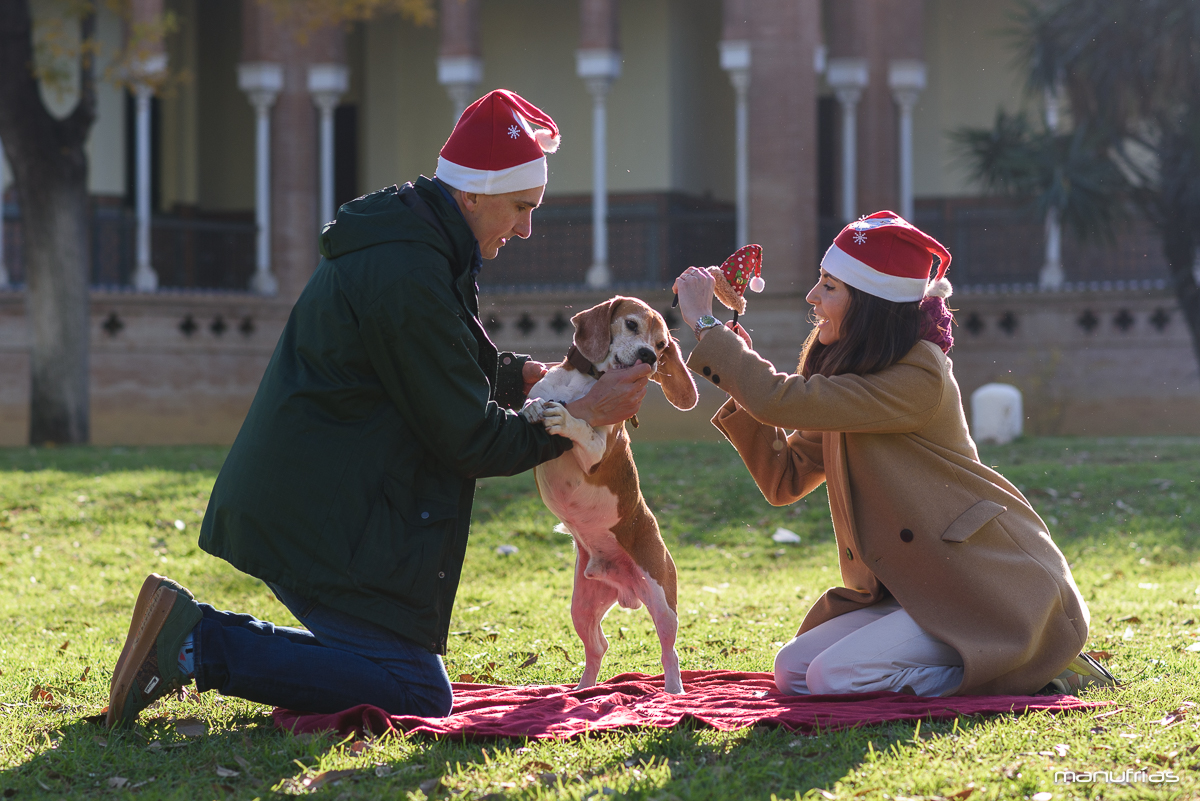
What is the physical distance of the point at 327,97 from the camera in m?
18.0

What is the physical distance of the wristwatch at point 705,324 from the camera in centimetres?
415

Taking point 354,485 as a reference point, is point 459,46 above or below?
above

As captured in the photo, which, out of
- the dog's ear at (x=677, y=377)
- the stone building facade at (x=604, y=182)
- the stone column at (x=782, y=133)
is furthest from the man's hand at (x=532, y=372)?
the stone column at (x=782, y=133)

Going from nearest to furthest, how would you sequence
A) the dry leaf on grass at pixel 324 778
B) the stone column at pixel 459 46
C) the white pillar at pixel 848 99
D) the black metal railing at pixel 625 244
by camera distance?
the dry leaf on grass at pixel 324 778 → the stone column at pixel 459 46 → the black metal railing at pixel 625 244 → the white pillar at pixel 848 99

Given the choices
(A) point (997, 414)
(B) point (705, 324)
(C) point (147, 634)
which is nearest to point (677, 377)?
(B) point (705, 324)

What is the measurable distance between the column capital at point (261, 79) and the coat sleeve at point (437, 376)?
49.8 ft

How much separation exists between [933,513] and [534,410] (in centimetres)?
136

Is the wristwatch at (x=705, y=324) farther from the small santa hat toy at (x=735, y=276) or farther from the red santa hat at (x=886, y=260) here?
the red santa hat at (x=886, y=260)

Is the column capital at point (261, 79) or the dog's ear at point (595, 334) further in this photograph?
the column capital at point (261, 79)

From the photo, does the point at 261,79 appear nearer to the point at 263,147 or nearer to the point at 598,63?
the point at 263,147

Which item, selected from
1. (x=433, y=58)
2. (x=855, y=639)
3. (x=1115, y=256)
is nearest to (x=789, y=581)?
(x=855, y=639)

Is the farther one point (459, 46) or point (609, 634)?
point (459, 46)

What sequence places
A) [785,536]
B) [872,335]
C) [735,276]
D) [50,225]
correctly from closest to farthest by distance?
[872,335], [735,276], [785,536], [50,225]

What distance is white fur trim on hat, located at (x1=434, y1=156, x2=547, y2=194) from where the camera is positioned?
402cm
